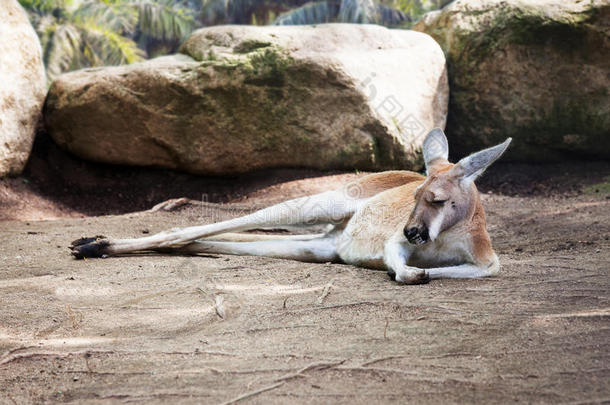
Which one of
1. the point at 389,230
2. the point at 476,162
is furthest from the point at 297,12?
the point at 476,162

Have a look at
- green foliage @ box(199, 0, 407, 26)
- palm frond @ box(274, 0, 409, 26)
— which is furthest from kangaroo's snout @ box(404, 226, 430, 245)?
palm frond @ box(274, 0, 409, 26)

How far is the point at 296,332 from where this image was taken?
2479 millimetres

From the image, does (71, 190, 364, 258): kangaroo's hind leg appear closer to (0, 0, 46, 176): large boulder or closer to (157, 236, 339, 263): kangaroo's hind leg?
(157, 236, 339, 263): kangaroo's hind leg

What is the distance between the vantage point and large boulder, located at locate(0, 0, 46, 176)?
6602 millimetres

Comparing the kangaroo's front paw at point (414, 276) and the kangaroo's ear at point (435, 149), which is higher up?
the kangaroo's ear at point (435, 149)

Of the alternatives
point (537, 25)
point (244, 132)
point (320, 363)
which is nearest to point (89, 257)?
point (320, 363)

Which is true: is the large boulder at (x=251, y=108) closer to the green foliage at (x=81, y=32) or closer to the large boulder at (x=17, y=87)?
the large boulder at (x=17, y=87)

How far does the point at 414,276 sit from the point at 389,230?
2.34ft

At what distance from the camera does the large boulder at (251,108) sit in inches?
270

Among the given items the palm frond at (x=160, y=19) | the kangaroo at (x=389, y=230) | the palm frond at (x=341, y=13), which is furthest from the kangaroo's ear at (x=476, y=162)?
the palm frond at (x=160, y=19)

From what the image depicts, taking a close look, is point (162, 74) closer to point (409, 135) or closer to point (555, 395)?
point (409, 135)

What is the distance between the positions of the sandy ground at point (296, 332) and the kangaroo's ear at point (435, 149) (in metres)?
0.81

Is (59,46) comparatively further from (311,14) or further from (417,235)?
(417,235)

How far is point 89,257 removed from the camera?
424cm
